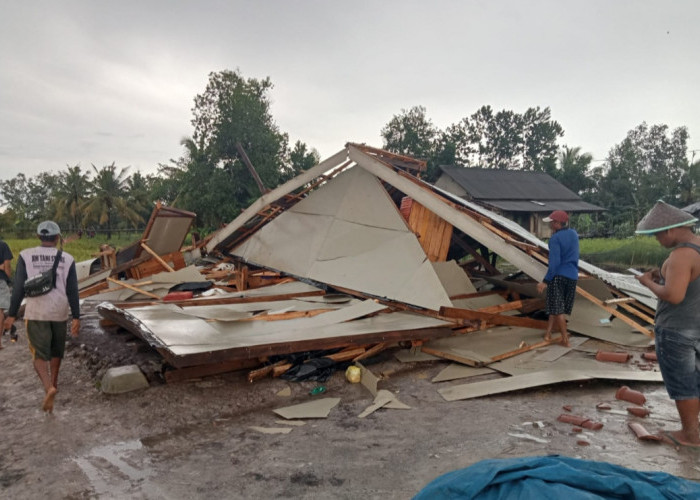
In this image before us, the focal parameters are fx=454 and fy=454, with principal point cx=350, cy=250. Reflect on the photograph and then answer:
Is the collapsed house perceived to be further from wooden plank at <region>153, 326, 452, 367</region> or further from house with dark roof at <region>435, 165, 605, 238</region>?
house with dark roof at <region>435, 165, 605, 238</region>

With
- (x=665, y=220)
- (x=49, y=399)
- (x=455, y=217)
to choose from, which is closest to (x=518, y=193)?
(x=455, y=217)

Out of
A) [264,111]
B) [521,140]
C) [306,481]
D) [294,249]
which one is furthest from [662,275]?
[521,140]

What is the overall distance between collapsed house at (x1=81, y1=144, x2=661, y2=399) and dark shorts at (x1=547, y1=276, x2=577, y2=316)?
1.42 feet

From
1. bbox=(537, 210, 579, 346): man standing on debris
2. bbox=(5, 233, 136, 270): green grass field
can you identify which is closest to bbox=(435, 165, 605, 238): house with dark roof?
bbox=(5, 233, 136, 270): green grass field

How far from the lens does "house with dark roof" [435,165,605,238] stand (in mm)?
25672

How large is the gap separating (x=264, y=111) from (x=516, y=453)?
26.1 m

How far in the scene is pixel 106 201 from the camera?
29688mm

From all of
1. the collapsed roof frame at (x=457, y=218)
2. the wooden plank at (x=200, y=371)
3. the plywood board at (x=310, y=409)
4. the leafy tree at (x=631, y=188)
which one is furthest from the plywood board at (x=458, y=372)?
the leafy tree at (x=631, y=188)

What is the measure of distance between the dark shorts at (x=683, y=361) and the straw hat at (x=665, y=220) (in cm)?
74

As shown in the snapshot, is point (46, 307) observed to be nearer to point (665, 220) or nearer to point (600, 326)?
point (665, 220)

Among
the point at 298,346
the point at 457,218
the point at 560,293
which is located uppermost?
the point at 457,218

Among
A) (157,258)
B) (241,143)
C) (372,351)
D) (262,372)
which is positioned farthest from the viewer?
(241,143)

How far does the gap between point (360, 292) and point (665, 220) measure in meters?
4.46

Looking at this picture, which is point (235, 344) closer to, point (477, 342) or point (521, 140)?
point (477, 342)
